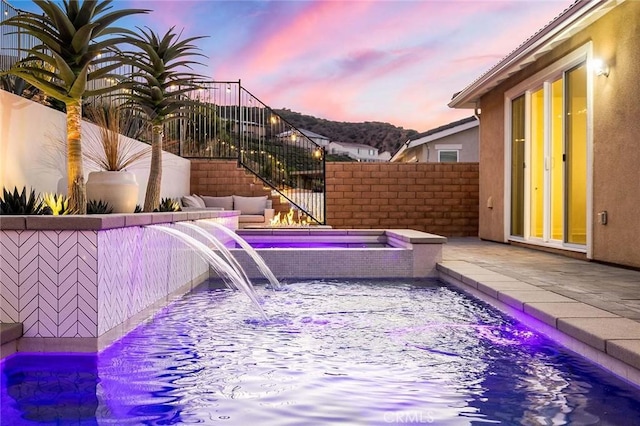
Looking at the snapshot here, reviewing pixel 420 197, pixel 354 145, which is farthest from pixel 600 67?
pixel 354 145

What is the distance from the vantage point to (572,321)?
112 inches

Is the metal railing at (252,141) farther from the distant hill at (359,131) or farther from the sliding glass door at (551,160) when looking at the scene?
the distant hill at (359,131)

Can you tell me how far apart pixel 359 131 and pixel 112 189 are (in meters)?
33.0

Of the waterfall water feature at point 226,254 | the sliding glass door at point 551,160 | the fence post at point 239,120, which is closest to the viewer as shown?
the waterfall water feature at point 226,254

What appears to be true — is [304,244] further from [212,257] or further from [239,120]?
[239,120]

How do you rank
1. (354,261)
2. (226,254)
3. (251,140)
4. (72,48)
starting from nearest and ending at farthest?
(72,48) < (226,254) < (354,261) < (251,140)

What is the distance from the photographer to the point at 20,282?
107 inches

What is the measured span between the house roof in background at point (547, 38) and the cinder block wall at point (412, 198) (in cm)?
238

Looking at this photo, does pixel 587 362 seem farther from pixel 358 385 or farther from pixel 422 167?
pixel 422 167

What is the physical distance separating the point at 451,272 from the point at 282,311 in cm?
208

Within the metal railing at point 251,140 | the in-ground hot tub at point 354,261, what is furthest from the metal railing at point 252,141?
the in-ground hot tub at point 354,261

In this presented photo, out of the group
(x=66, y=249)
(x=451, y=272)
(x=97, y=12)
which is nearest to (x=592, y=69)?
(x=451, y=272)

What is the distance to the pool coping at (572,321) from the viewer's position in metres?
2.36

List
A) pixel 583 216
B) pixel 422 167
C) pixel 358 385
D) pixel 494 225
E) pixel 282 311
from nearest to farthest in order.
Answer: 1. pixel 358 385
2. pixel 282 311
3. pixel 583 216
4. pixel 494 225
5. pixel 422 167
